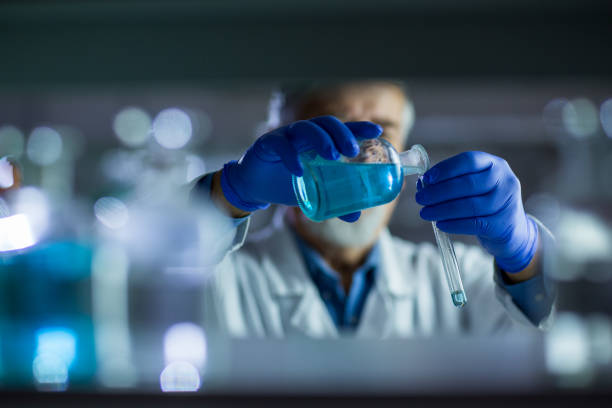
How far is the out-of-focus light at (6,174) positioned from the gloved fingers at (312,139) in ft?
3.16

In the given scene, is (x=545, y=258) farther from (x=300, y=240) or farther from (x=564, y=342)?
(x=564, y=342)

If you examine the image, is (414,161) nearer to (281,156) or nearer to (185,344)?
(281,156)

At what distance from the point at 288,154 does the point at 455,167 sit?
29cm

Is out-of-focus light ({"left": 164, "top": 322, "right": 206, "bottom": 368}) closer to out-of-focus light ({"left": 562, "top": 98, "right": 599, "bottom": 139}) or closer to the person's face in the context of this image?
the person's face

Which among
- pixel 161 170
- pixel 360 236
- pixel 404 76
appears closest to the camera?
pixel 360 236

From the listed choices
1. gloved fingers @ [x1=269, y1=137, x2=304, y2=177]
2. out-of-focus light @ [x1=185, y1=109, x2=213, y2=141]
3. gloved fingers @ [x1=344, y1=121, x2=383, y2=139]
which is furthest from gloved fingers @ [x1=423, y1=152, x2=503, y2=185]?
out-of-focus light @ [x1=185, y1=109, x2=213, y2=141]

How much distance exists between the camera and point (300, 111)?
51.5 inches

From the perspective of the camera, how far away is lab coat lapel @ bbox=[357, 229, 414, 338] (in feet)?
4.19

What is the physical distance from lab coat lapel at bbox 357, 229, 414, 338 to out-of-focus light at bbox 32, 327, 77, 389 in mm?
848

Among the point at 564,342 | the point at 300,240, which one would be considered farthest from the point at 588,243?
the point at 300,240

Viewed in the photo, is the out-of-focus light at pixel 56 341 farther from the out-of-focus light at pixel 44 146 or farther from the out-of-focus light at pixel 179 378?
the out-of-focus light at pixel 44 146

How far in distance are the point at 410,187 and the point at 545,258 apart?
33 centimetres

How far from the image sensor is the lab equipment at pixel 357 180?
30.5 inches

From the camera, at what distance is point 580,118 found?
1847 millimetres
